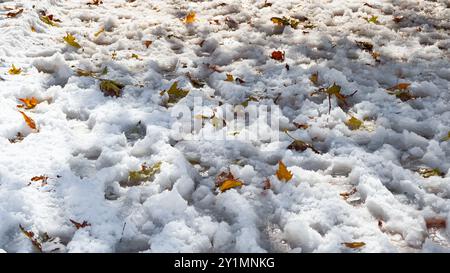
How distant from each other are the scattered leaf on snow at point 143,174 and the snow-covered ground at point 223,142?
31mm

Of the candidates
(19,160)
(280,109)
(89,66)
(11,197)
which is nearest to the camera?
(11,197)

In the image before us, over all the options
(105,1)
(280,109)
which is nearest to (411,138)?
(280,109)

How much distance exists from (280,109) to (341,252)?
1230 mm

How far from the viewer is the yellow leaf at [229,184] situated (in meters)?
2.25

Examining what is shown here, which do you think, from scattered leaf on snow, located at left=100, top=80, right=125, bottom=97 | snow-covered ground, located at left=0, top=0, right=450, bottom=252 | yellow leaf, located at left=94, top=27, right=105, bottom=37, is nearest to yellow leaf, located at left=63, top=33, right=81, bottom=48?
snow-covered ground, located at left=0, top=0, right=450, bottom=252

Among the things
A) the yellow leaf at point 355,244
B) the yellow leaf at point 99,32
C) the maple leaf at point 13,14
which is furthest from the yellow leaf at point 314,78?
the maple leaf at point 13,14

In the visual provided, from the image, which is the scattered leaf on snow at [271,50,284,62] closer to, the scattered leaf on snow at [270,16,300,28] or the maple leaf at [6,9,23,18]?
the scattered leaf on snow at [270,16,300,28]

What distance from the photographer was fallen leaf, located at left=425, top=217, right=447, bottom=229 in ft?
6.59

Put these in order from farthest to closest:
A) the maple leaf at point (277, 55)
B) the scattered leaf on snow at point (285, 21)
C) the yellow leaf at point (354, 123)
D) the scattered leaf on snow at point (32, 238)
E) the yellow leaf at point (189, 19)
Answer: the yellow leaf at point (189, 19) < the scattered leaf on snow at point (285, 21) < the maple leaf at point (277, 55) < the yellow leaf at point (354, 123) < the scattered leaf on snow at point (32, 238)

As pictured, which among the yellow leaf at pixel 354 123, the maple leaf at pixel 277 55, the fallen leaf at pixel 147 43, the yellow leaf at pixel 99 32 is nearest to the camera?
the yellow leaf at pixel 354 123

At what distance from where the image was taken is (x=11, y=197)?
6.82ft

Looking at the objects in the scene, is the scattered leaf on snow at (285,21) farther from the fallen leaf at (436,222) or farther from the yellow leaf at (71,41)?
the fallen leaf at (436,222)
